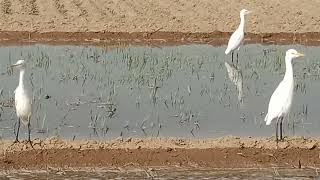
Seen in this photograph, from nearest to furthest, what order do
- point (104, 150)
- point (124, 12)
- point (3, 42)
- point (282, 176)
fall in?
point (282, 176) < point (104, 150) < point (3, 42) < point (124, 12)

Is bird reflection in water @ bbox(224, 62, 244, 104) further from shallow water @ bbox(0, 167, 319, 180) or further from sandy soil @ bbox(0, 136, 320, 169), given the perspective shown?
shallow water @ bbox(0, 167, 319, 180)

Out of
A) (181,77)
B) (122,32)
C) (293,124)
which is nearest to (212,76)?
(181,77)

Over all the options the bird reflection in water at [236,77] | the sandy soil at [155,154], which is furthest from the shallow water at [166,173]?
the bird reflection in water at [236,77]

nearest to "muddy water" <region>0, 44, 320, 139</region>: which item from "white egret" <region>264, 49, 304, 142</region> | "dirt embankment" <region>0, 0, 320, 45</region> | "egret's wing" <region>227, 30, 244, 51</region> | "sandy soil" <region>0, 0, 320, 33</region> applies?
"egret's wing" <region>227, 30, 244, 51</region>

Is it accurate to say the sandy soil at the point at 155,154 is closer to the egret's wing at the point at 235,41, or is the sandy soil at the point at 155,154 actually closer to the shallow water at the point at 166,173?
the shallow water at the point at 166,173

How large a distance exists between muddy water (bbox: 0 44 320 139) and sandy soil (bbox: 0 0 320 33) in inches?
171

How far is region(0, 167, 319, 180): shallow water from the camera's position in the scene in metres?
10.3

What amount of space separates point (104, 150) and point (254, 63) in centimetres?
960

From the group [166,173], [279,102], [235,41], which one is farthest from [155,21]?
[166,173]

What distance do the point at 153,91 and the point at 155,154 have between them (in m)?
4.71

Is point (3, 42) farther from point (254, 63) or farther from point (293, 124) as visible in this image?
point (293, 124)

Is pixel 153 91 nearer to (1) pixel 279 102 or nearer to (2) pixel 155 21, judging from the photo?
(1) pixel 279 102

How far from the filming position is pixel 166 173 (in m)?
10.5

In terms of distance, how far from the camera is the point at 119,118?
13.6m
